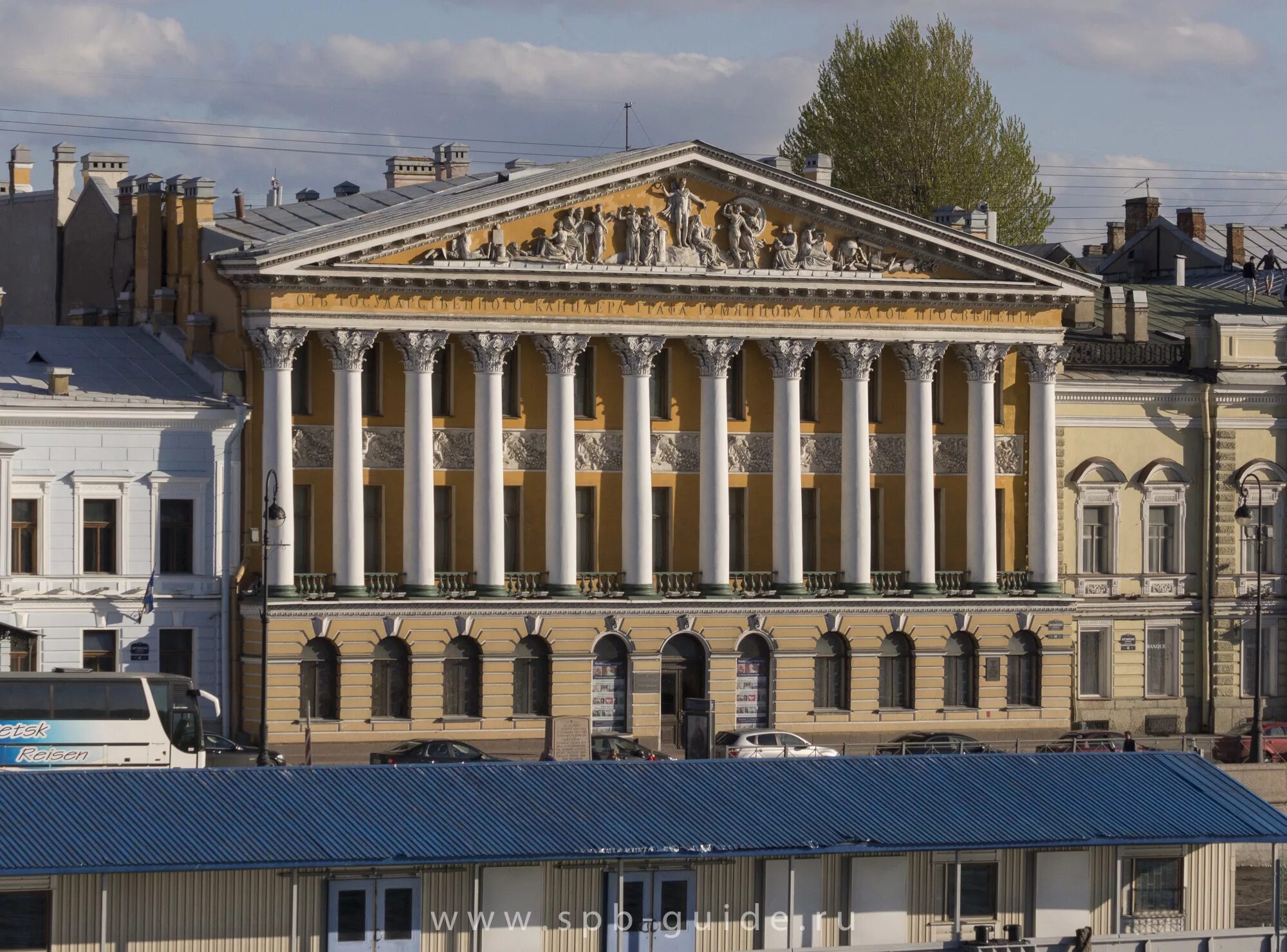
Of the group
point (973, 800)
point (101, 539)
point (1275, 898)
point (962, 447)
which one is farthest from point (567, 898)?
point (962, 447)

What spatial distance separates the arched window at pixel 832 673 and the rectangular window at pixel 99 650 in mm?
17568

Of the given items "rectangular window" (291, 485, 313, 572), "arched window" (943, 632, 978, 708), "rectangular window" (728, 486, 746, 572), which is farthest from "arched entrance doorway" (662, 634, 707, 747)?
"rectangular window" (291, 485, 313, 572)

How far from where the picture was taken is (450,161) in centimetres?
8969

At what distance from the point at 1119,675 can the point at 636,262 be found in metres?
17.6

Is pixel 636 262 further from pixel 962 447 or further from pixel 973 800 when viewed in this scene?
pixel 973 800

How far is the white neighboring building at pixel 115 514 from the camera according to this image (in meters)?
74.0

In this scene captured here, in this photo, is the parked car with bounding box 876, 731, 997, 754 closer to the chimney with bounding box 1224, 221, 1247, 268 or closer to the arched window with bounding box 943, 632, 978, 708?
the arched window with bounding box 943, 632, 978, 708

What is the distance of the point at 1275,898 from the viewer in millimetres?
54344

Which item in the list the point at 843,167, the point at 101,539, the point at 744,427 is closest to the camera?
the point at 101,539

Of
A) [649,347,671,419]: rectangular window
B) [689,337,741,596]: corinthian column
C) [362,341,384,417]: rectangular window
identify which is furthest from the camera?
[649,347,671,419]: rectangular window

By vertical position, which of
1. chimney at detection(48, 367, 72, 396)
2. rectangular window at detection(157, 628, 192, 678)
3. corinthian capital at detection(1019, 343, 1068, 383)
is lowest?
rectangular window at detection(157, 628, 192, 678)

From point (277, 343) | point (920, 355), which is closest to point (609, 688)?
point (920, 355)

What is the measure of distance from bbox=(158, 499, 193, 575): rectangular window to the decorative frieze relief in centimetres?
292

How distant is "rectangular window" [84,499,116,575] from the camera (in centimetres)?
7500
